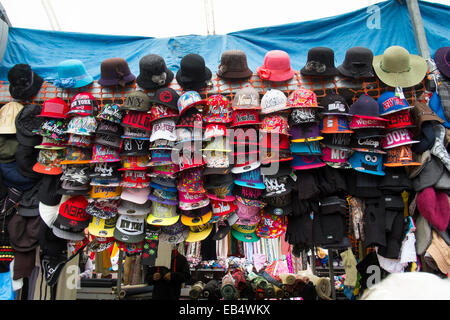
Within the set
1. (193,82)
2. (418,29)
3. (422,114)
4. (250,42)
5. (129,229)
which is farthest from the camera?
(250,42)

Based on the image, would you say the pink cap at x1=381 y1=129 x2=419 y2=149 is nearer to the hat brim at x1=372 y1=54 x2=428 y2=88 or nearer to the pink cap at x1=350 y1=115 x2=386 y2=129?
the pink cap at x1=350 y1=115 x2=386 y2=129

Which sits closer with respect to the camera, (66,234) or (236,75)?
(236,75)

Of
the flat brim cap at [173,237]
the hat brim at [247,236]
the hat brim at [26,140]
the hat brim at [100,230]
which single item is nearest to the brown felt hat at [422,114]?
the hat brim at [247,236]

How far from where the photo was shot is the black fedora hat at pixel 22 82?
2.29m

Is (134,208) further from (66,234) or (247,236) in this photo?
(247,236)

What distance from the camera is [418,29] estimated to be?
2369mm

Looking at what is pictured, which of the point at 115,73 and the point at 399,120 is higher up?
the point at 115,73

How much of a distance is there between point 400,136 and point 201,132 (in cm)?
138

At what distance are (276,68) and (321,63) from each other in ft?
1.07

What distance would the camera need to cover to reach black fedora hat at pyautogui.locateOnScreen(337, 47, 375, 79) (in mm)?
2059

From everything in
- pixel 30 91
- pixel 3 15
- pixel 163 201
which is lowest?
pixel 163 201

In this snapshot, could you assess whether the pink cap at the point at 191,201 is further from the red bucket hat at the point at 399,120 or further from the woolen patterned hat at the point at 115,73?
the red bucket hat at the point at 399,120

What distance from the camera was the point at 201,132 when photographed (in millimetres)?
2066

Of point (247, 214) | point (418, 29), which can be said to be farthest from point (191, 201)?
point (418, 29)
